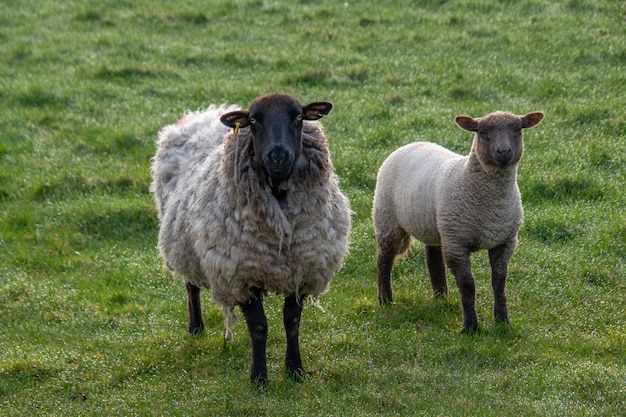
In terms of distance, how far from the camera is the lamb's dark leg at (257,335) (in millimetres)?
6495

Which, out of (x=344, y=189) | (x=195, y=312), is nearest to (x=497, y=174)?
(x=195, y=312)

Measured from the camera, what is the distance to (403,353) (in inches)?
270

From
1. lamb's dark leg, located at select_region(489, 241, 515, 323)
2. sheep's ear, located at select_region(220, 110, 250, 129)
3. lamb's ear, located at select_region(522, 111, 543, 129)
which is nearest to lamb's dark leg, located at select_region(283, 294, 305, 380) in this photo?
sheep's ear, located at select_region(220, 110, 250, 129)

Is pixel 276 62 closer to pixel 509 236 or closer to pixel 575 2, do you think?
pixel 575 2

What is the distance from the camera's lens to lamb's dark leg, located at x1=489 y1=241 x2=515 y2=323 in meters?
7.16

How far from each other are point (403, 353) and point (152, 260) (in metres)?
3.62

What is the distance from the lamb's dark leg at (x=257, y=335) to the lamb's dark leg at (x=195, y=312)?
4.26ft

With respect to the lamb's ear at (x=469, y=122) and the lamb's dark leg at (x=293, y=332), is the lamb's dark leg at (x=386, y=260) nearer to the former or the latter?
the lamb's ear at (x=469, y=122)

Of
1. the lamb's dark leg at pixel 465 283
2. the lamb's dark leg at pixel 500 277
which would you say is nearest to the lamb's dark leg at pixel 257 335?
the lamb's dark leg at pixel 465 283

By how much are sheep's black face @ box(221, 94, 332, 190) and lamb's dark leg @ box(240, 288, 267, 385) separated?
0.91 metres

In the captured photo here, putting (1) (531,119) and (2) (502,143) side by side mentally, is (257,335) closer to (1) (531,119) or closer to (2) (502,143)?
(2) (502,143)

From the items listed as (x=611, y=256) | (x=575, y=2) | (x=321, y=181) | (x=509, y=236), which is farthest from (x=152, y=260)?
(x=575, y=2)

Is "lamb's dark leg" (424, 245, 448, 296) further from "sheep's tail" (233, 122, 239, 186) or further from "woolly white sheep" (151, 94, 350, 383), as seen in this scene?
"sheep's tail" (233, 122, 239, 186)

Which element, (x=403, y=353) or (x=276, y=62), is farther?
(x=276, y=62)
